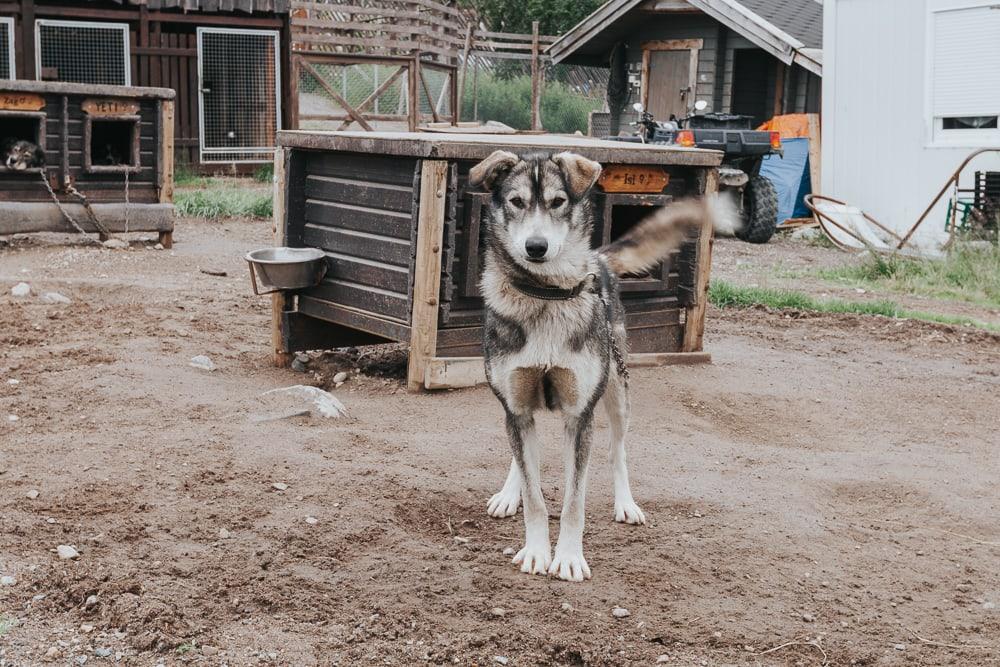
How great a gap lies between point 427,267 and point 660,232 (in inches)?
66.5

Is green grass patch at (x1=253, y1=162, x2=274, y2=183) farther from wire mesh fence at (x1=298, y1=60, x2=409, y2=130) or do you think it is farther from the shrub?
the shrub

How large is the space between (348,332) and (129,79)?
13.0m

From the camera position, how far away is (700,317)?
24.3ft

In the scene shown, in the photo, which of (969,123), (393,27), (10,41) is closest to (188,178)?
(10,41)

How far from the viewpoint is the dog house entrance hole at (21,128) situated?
10.7 metres

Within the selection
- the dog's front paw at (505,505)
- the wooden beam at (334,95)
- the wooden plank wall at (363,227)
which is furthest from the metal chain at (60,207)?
the wooden beam at (334,95)

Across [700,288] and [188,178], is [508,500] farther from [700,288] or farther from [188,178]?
[188,178]

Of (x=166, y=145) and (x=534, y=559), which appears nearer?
(x=534, y=559)

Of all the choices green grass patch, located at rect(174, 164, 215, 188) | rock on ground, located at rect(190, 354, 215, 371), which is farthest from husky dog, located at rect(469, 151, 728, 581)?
green grass patch, located at rect(174, 164, 215, 188)

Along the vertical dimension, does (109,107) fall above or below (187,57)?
below

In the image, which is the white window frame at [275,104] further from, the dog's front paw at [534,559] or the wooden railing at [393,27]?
the dog's front paw at [534,559]

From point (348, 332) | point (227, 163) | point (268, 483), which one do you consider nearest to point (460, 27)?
point (227, 163)

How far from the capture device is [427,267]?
612 centimetres

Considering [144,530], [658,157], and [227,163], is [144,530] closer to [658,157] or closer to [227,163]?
[658,157]
